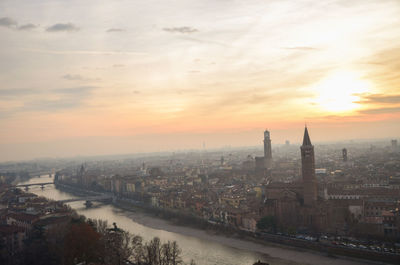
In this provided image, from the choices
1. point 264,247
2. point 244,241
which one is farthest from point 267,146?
point 264,247

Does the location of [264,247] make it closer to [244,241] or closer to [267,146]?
[244,241]

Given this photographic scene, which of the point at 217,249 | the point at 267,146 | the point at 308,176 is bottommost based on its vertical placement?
the point at 217,249

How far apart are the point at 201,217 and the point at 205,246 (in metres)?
6.96

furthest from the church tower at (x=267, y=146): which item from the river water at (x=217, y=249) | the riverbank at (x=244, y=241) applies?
the river water at (x=217, y=249)

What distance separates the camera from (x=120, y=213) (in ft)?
110

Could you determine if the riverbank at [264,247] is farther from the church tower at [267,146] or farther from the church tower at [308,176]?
the church tower at [267,146]

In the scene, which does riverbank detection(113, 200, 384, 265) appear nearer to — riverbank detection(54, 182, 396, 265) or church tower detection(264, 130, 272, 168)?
riverbank detection(54, 182, 396, 265)

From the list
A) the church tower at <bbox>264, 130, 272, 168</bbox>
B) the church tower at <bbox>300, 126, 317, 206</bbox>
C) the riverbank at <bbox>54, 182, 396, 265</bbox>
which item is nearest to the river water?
the riverbank at <bbox>54, 182, 396, 265</bbox>

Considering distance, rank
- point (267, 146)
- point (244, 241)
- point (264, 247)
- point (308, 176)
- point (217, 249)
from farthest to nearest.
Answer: point (267, 146) < point (308, 176) < point (244, 241) < point (217, 249) < point (264, 247)

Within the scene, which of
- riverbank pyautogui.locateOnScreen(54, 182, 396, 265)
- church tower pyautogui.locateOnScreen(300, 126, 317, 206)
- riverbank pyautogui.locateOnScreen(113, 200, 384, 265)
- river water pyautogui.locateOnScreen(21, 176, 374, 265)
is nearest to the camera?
riverbank pyautogui.locateOnScreen(113, 200, 384, 265)

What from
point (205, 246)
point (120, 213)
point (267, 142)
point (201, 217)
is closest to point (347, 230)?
point (205, 246)

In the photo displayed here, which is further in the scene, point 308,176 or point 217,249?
point 308,176

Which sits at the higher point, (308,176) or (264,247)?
(308,176)

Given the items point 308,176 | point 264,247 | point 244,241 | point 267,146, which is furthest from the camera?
point 267,146
